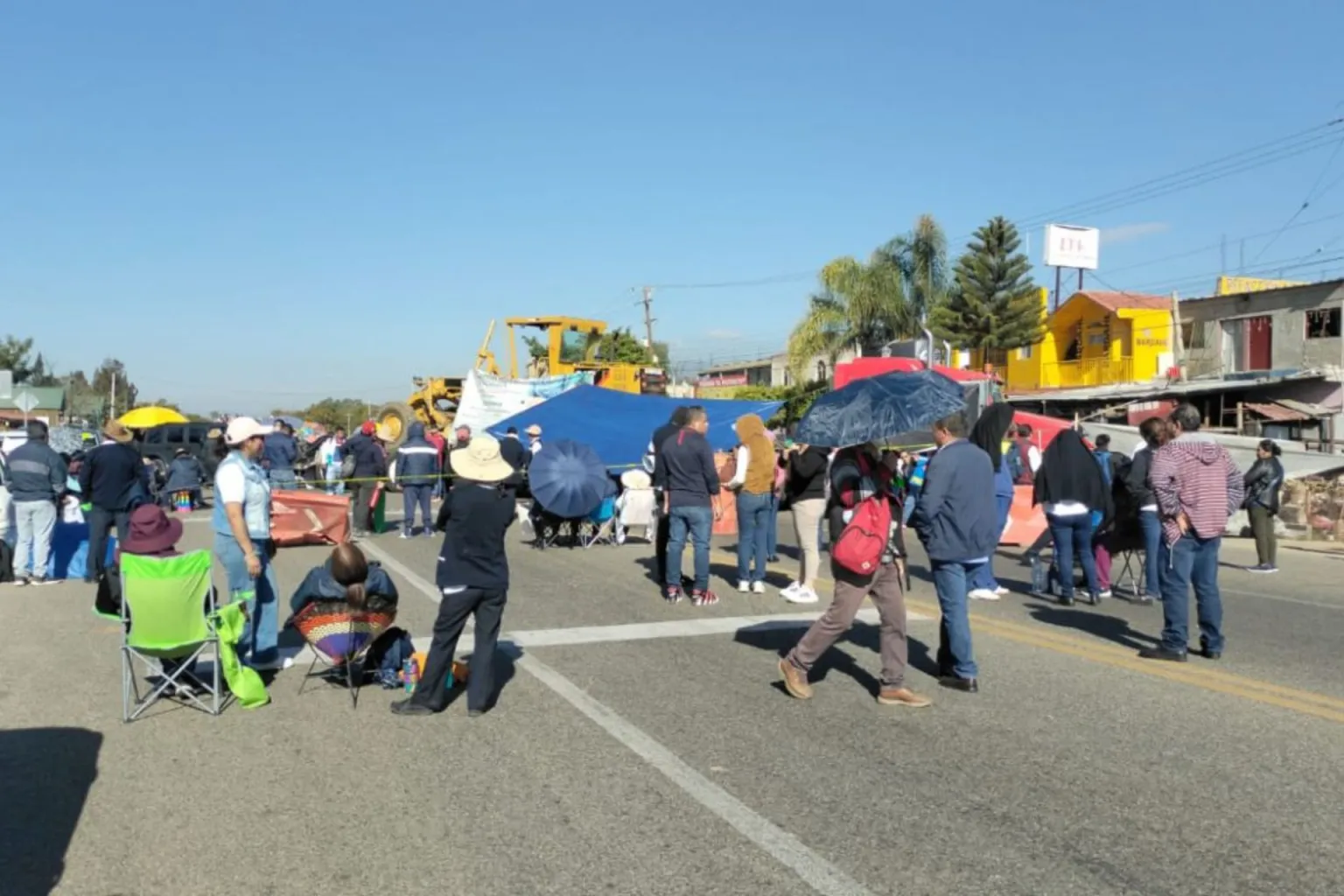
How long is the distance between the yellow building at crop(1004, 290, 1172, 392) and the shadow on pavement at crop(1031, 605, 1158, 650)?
31.5 metres

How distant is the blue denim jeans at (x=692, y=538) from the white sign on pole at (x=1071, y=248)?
146 feet

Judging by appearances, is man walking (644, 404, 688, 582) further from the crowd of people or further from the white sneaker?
the white sneaker

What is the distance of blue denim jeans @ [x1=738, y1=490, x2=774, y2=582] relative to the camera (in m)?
11.0

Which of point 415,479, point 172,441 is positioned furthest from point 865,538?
point 172,441

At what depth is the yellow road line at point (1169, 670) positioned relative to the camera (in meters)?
6.64

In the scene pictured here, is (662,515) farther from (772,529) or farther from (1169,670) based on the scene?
(1169,670)

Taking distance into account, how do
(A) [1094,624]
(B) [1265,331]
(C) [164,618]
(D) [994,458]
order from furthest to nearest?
(B) [1265,331]
(D) [994,458]
(A) [1094,624]
(C) [164,618]

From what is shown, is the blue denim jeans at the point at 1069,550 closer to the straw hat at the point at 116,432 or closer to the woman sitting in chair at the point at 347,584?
the woman sitting in chair at the point at 347,584

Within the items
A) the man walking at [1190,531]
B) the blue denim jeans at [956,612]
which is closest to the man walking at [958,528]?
the blue denim jeans at [956,612]

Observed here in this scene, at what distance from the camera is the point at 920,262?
42750 mm

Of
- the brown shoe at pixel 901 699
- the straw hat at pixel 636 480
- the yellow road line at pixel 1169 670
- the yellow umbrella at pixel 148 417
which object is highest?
the yellow umbrella at pixel 148 417

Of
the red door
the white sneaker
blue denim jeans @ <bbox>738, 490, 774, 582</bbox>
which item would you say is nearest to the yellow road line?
the white sneaker

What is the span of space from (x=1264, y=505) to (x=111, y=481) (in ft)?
45.0

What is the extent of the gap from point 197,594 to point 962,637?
4667 mm
